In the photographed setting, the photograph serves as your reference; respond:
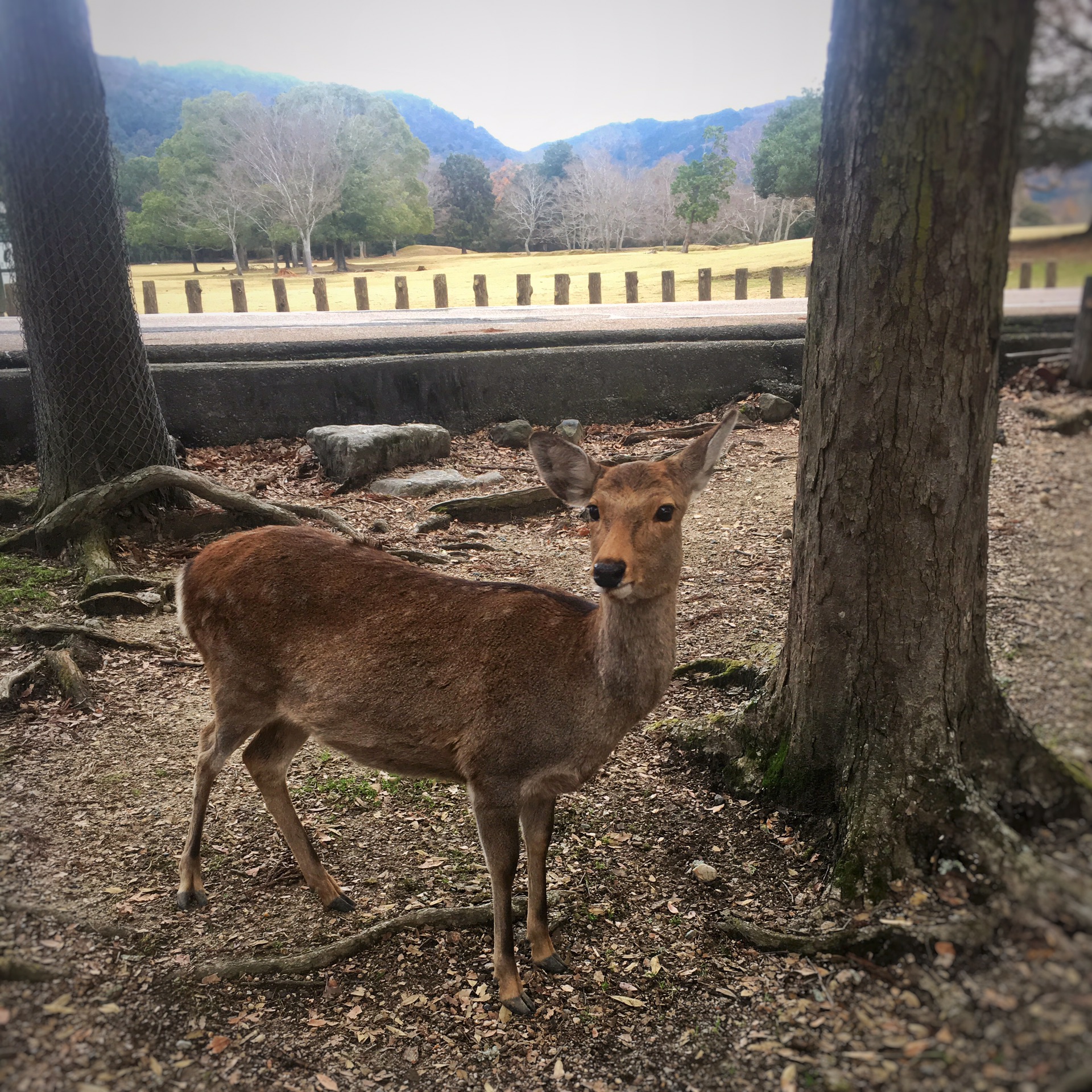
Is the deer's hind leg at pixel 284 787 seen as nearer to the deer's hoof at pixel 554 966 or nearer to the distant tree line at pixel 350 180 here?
the deer's hoof at pixel 554 966

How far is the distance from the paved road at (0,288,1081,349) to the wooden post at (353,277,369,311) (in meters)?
0.18

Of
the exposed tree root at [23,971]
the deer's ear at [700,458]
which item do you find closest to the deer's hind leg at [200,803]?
the exposed tree root at [23,971]

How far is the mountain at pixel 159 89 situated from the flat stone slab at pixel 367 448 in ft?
12.8

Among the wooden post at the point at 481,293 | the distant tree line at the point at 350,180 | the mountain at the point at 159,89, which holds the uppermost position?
the mountain at the point at 159,89

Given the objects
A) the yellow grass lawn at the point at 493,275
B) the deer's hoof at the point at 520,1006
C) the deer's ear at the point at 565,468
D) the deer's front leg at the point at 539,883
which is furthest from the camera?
the yellow grass lawn at the point at 493,275

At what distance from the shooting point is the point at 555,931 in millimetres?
3447

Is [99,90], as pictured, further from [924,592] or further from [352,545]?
[924,592]

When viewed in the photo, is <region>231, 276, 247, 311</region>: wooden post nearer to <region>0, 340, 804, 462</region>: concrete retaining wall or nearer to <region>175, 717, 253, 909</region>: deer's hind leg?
<region>175, 717, 253, 909</region>: deer's hind leg

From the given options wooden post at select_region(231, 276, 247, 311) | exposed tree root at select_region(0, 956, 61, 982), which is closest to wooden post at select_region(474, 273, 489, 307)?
wooden post at select_region(231, 276, 247, 311)

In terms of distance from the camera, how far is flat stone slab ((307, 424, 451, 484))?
27.2ft

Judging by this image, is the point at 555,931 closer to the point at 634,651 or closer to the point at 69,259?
the point at 634,651

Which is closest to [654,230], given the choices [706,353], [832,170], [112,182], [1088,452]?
[706,353]

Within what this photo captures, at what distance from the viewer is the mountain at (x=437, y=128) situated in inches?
178

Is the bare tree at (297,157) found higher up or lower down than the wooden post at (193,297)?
higher up
